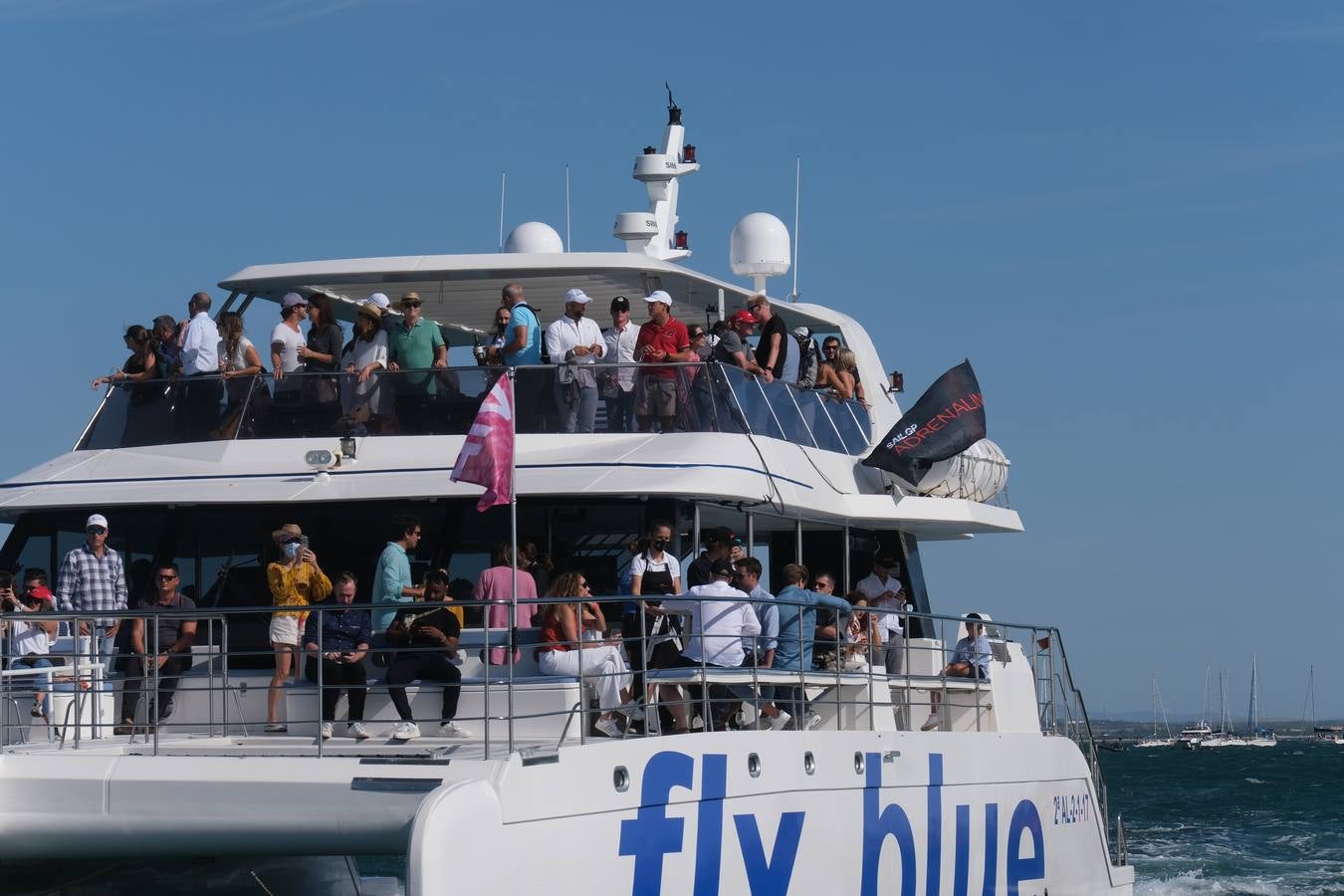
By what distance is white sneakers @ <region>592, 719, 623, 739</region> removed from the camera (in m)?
11.0

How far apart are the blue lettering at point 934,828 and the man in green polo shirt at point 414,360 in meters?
4.09

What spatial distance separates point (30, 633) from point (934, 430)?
6792 mm

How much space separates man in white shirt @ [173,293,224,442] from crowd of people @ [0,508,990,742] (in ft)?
4.01

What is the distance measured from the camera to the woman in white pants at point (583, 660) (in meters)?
10.8

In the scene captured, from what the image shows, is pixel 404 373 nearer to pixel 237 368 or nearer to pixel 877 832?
pixel 237 368

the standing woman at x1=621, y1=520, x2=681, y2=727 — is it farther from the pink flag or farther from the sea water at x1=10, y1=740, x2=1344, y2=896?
the sea water at x1=10, y1=740, x2=1344, y2=896

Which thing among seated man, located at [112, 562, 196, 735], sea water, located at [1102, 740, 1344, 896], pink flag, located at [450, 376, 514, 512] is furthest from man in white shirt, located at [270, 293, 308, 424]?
sea water, located at [1102, 740, 1344, 896]

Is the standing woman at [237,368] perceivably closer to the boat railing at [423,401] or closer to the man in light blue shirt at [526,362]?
the boat railing at [423,401]

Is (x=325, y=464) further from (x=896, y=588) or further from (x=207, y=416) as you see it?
(x=896, y=588)

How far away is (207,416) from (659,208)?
6.83 m

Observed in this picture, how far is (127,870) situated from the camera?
1148 cm

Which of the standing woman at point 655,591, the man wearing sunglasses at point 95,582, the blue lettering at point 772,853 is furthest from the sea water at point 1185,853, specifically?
the blue lettering at point 772,853

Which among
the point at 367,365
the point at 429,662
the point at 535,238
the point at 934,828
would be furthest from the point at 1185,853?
the point at 429,662

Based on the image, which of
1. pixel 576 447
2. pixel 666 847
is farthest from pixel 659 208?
pixel 666 847
